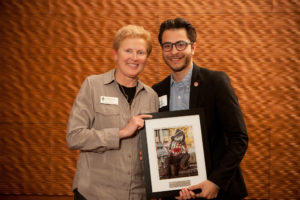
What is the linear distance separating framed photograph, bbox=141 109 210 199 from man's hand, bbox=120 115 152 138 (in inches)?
1.6

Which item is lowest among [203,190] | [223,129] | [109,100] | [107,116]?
[203,190]

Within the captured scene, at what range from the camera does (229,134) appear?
1.45 metres

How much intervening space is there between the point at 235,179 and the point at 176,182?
0.46 metres

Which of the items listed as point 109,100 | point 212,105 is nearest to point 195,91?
point 212,105

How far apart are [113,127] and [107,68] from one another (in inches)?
63.5

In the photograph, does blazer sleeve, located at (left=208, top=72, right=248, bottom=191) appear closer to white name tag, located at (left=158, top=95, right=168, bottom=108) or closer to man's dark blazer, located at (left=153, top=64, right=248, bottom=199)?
man's dark blazer, located at (left=153, top=64, right=248, bottom=199)

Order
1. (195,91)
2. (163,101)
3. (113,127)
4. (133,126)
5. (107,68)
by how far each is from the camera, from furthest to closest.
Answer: (107,68), (163,101), (195,91), (113,127), (133,126)

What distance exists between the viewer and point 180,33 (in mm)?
1607

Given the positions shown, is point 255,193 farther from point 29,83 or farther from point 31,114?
point 29,83

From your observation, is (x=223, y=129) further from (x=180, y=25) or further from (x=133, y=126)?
(x=180, y=25)

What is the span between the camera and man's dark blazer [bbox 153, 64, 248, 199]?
1.39 m

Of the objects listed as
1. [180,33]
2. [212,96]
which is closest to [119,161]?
[212,96]

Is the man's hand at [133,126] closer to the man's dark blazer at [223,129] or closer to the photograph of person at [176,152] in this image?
the photograph of person at [176,152]

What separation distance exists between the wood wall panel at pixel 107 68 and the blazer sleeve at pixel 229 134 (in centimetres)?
148
